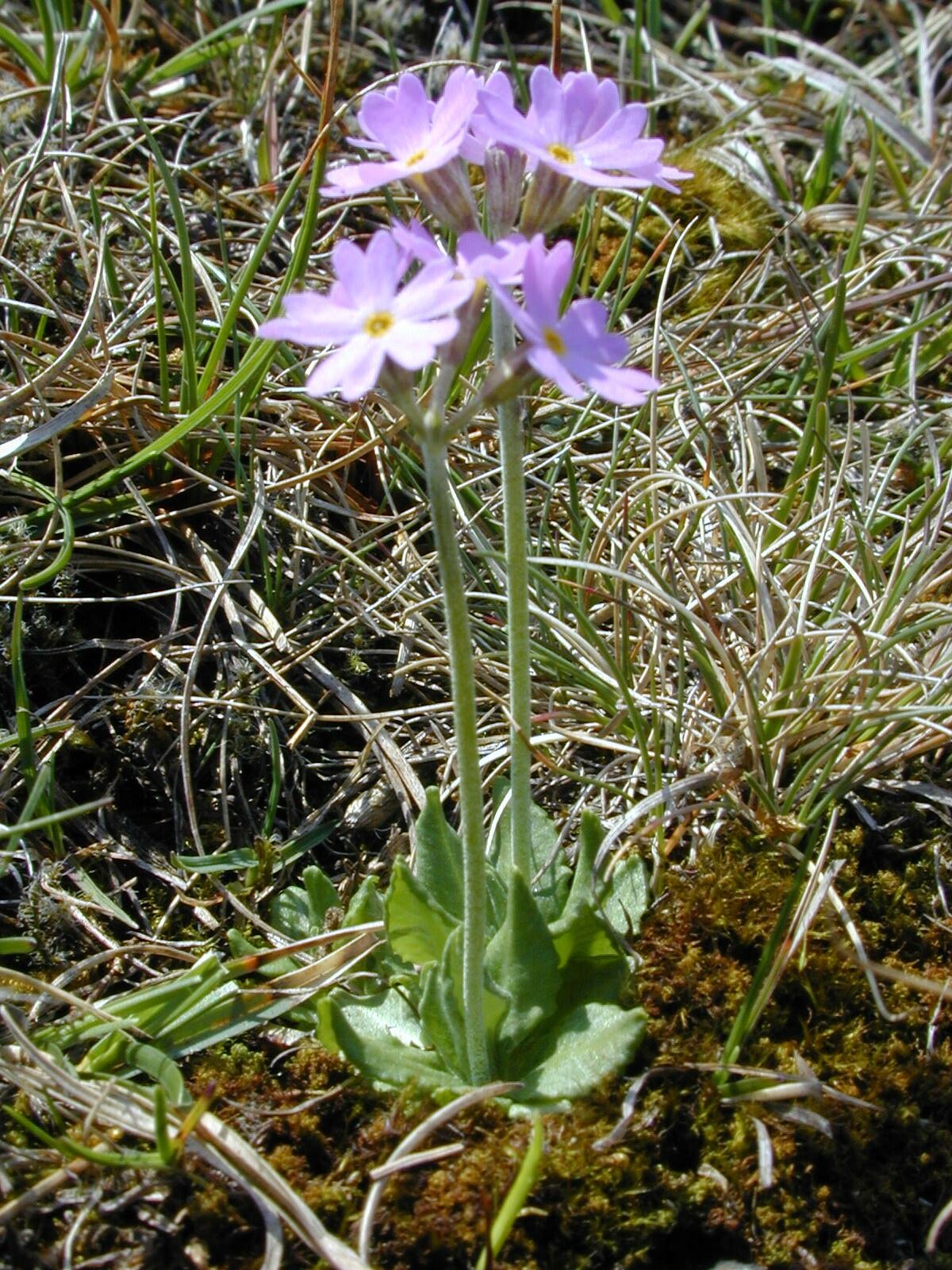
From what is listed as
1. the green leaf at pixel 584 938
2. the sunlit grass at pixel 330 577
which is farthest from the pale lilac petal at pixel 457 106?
the green leaf at pixel 584 938

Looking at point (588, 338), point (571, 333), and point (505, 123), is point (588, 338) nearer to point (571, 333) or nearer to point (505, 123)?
point (571, 333)

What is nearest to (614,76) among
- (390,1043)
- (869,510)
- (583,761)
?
(869,510)

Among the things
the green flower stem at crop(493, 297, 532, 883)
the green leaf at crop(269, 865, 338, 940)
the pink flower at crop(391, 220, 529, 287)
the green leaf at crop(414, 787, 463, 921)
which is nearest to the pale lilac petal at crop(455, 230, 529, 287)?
the pink flower at crop(391, 220, 529, 287)

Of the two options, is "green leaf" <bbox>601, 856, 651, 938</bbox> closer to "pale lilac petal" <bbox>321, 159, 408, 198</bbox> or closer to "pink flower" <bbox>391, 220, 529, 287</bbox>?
"pink flower" <bbox>391, 220, 529, 287</bbox>

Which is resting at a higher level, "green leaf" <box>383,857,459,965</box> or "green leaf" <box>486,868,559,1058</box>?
"green leaf" <box>383,857,459,965</box>

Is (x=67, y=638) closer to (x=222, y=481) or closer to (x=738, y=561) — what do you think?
(x=222, y=481)

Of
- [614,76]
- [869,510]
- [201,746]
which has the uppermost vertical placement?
[614,76]
